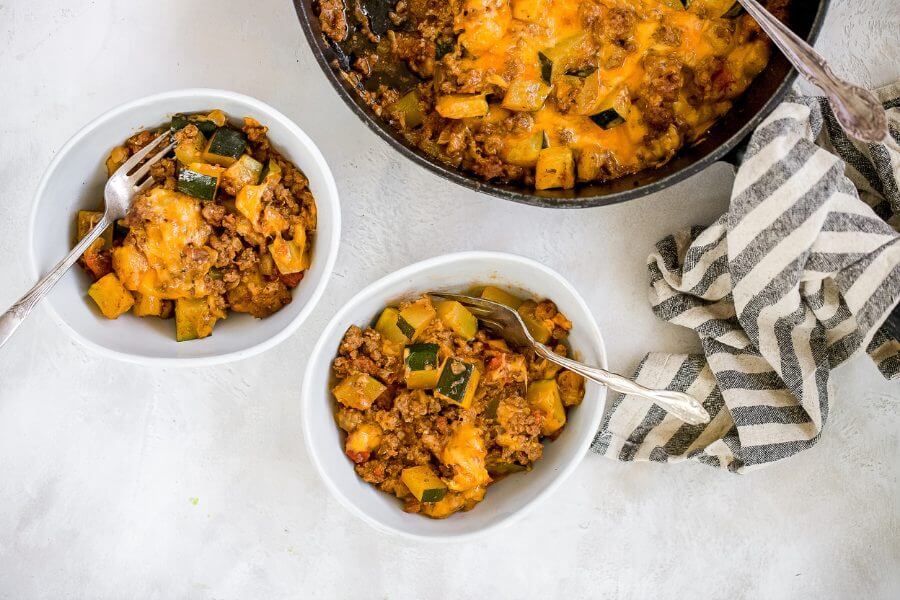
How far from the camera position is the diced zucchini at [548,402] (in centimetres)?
203

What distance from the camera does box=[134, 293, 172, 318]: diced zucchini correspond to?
1941mm

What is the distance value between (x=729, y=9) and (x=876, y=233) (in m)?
0.72

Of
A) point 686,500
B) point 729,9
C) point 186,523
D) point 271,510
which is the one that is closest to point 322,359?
Answer: point 271,510

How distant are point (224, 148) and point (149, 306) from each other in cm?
46

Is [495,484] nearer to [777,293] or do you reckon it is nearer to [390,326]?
[390,326]

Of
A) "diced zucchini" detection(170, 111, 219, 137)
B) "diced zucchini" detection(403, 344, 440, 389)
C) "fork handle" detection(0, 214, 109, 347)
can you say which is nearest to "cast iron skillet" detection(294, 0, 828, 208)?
"diced zucchini" detection(170, 111, 219, 137)

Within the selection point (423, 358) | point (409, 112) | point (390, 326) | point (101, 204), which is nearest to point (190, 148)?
point (101, 204)

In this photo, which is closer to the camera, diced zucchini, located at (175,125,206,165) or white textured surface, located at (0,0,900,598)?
diced zucchini, located at (175,125,206,165)

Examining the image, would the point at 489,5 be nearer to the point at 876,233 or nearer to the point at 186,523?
the point at 876,233

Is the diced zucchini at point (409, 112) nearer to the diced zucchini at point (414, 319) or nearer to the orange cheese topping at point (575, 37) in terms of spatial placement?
the orange cheese topping at point (575, 37)

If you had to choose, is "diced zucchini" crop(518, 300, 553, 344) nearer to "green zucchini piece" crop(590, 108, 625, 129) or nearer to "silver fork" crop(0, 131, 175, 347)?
"green zucchini piece" crop(590, 108, 625, 129)

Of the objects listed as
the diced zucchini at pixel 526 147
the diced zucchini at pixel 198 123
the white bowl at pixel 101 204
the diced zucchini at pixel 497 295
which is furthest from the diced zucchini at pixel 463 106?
the diced zucchini at pixel 198 123

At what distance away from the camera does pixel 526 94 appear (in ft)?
6.36

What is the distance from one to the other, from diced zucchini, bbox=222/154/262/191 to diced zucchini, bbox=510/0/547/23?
791 millimetres
